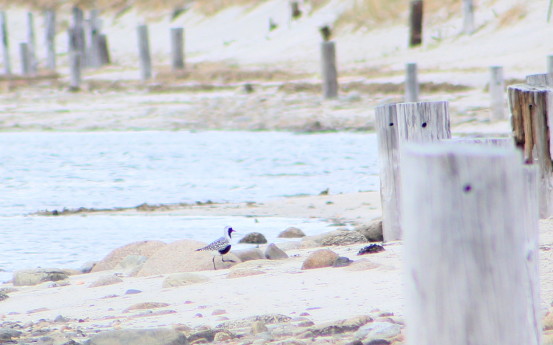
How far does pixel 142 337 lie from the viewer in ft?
11.7

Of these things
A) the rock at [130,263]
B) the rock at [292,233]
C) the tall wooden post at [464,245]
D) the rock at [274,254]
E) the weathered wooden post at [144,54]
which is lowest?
the rock at [292,233]

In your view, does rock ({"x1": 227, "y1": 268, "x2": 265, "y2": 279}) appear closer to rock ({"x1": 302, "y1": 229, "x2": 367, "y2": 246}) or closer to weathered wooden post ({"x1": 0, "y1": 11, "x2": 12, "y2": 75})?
rock ({"x1": 302, "y1": 229, "x2": 367, "y2": 246})

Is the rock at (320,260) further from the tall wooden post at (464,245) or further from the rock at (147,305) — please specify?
the tall wooden post at (464,245)

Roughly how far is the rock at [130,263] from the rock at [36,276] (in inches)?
14.5

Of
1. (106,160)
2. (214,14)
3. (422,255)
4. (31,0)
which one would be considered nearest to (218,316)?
(422,255)

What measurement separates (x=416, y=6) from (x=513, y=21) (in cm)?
238

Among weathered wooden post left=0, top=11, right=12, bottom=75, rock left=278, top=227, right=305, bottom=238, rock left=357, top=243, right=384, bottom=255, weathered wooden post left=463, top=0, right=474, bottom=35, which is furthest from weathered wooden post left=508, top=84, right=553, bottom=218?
weathered wooden post left=0, top=11, right=12, bottom=75

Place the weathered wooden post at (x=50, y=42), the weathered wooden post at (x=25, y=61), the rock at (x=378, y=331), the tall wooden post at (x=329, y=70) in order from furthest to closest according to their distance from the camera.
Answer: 1. the weathered wooden post at (x=50, y=42)
2. the weathered wooden post at (x=25, y=61)
3. the tall wooden post at (x=329, y=70)
4. the rock at (x=378, y=331)

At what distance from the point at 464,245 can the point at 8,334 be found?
8.82 ft

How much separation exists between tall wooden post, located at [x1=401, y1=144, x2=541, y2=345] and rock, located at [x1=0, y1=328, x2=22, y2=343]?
2.49 metres

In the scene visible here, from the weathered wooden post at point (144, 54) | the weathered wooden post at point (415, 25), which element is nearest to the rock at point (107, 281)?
the weathered wooden post at point (144, 54)

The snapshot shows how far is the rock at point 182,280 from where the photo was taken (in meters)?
4.99

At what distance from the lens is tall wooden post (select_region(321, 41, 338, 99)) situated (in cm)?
1783

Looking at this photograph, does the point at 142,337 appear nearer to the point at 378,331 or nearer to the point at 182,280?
the point at 378,331
